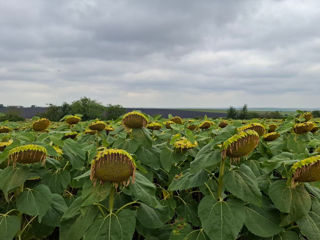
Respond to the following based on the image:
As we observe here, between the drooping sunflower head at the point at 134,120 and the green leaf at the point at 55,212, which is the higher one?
the drooping sunflower head at the point at 134,120

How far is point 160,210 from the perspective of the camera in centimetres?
213

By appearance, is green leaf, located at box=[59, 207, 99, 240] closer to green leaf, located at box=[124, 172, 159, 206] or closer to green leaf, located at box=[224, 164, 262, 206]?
green leaf, located at box=[124, 172, 159, 206]

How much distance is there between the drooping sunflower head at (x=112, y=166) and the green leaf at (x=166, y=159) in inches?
44.9

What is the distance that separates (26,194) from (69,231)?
0.42 m

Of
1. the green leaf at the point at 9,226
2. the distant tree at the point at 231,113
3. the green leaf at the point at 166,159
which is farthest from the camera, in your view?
the distant tree at the point at 231,113

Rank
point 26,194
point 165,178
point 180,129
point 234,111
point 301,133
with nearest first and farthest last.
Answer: point 26,194
point 165,178
point 301,133
point 180,129
point 234,111

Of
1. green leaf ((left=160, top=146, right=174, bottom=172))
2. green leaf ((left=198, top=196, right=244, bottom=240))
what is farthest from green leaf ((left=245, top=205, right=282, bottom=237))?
green leaf ((left=160, top=146, right=174, bottom=172))

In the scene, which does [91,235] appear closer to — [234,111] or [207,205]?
[207,205]

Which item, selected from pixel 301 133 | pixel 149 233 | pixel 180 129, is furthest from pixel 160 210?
pixel 301 133

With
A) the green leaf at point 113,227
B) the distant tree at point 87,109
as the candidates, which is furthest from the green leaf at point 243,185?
the distant tree at point 87,109

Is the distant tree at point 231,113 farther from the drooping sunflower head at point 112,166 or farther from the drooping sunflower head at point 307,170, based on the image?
the drooping sunflower head at point 112,166

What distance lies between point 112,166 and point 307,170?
1112 mm

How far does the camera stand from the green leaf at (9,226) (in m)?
1.79

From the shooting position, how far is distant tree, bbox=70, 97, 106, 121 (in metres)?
44.2
